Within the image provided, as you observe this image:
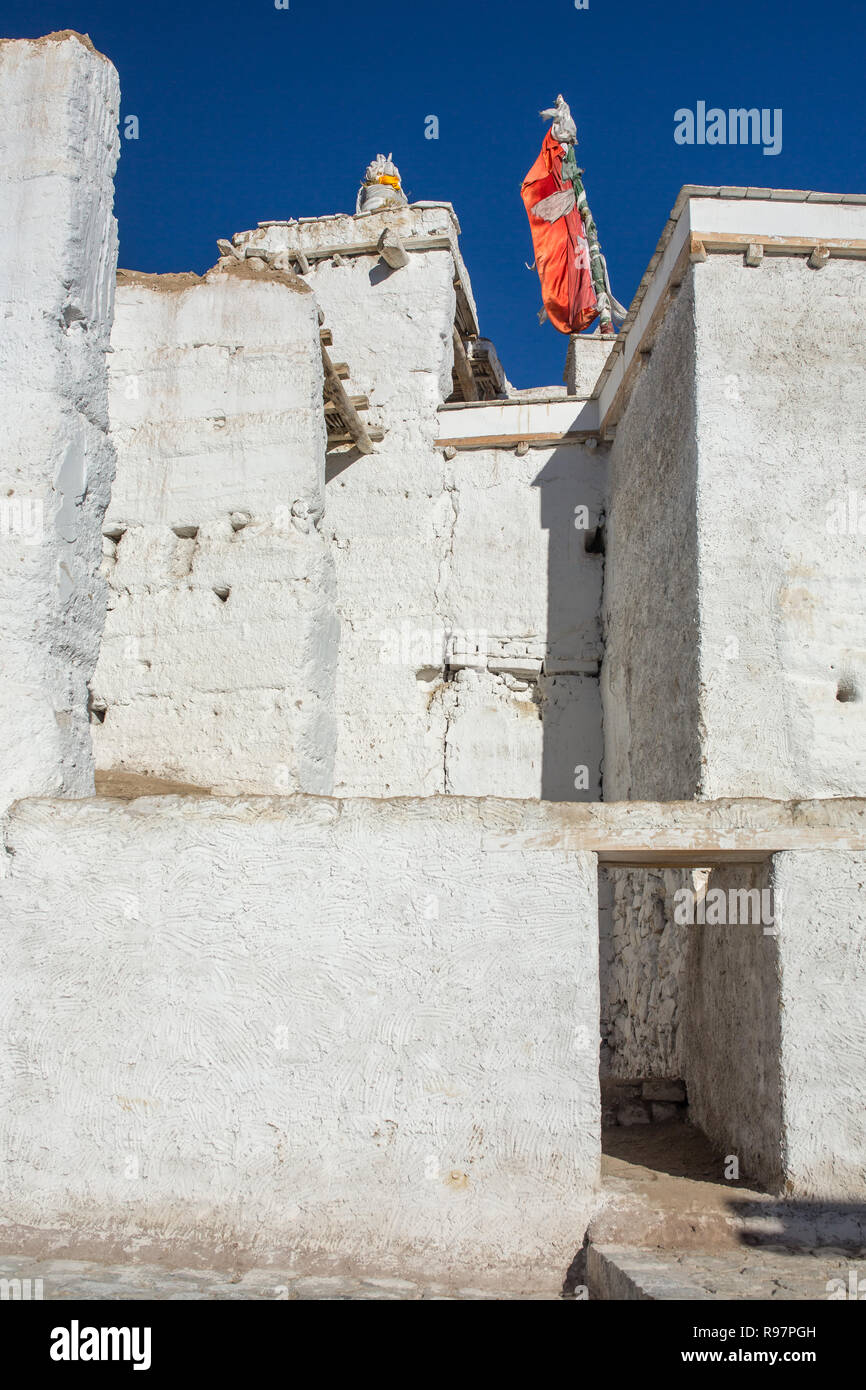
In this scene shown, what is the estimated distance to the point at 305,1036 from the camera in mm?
4395

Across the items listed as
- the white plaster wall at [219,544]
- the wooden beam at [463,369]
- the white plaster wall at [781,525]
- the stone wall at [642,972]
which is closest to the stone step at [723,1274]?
the stone wall at [642,972]

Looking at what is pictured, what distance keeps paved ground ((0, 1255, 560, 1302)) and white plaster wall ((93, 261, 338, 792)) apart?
4418 millimetres

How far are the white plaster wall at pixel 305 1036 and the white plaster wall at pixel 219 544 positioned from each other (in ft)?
12.3

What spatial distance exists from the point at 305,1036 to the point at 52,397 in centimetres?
334

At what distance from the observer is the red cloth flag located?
14602mm

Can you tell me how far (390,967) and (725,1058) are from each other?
211 centimetres

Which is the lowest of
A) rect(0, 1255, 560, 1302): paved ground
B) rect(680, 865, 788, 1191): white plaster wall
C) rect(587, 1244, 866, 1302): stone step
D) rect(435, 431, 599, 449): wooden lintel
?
rect(0, 1255, 560, 1302): paved ground

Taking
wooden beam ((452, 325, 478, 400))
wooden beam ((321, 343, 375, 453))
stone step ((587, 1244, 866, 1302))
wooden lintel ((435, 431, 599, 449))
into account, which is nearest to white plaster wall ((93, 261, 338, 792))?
wooden beam ((321, 343, 375, 453))

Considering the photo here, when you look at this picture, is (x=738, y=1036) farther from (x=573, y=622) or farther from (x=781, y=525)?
(x=573, y=622)

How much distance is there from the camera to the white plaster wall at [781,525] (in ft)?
23.1

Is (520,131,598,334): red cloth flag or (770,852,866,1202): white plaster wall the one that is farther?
(520,131,598,334): red cloth flag

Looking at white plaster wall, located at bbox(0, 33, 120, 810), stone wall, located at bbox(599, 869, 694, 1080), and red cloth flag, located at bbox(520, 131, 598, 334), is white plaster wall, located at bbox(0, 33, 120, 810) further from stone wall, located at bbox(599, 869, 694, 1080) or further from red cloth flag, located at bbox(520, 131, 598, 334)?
red cloth flag, located at bbox(520, 131, 598, 334)

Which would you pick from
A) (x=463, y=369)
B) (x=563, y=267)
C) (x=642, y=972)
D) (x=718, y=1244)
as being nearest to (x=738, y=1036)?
(x=718, y=1244)
